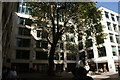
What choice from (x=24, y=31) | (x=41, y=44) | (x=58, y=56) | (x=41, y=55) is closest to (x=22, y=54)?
(x=41, y=55)

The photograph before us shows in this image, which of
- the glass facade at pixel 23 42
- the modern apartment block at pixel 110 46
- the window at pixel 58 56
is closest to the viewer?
the modern apartment block at pixel 110 46

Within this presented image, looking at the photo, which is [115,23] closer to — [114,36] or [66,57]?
[114,36]

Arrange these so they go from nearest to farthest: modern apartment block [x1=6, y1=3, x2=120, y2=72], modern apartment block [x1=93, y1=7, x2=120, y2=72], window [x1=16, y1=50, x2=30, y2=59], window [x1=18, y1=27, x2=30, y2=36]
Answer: modern apartment block [x1=6, y1=3, x2=120, y2=72] → modern apartment block [x1=93, y1=7, x2=120, y2=72] → window [x1=16, y1=50, x2=30, y2=59] → window [x1=18, y1=27, x2=30, y2=36]

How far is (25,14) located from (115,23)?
26.3 metres

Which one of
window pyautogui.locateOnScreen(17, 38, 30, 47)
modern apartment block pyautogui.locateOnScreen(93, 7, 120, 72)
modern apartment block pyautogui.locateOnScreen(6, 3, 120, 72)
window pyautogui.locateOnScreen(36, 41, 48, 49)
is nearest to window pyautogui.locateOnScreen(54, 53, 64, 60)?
modern apartment block pyautogui.locateOnScreen(6, 3, 120, 72)

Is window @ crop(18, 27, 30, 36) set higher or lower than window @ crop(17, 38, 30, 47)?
higher

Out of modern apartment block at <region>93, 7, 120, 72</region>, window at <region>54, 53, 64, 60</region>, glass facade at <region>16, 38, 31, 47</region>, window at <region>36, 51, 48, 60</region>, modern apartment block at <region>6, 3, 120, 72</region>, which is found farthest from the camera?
window at <region>54, 53, 64, 60</region>

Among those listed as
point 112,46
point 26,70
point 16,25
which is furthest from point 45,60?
point 112,46

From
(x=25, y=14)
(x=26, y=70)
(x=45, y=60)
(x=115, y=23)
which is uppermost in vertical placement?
(x=25, y=14)

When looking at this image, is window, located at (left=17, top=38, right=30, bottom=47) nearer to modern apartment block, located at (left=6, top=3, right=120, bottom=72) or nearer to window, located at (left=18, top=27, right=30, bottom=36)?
modern apartment block, located at (left=6, top=3, right=120, bottom=72)

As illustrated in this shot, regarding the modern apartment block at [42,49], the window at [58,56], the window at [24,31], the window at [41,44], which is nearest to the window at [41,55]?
the modern apartment block at [42,49]

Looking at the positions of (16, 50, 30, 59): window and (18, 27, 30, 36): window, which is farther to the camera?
(18, 27, 30, 36): window

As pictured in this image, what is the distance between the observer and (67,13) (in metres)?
15.8

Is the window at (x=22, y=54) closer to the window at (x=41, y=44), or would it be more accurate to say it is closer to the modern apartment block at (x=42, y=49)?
the modern apartment block at (x=42, y=49)
